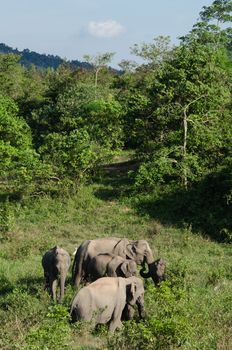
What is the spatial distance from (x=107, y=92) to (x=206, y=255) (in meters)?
22.6

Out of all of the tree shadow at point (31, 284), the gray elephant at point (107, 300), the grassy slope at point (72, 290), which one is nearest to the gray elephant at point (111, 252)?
the grassy slope at point (72, 290)

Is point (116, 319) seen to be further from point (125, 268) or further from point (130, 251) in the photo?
point (130, 251)

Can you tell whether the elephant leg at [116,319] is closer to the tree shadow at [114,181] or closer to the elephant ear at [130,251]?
the elephant ear at [130,251]

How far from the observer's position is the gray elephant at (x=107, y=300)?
9953 millimetres

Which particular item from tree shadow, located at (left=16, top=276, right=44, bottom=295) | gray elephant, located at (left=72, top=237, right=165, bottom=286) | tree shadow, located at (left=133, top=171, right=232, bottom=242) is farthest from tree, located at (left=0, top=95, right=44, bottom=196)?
gray elephant, located at (left=72, top=237, right=165, bottom=286)

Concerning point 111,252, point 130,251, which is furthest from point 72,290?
point 130,251

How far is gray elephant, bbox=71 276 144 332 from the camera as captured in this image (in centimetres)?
995

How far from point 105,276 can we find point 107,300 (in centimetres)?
225

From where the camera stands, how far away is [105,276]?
1254cm

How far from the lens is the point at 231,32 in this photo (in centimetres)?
4994

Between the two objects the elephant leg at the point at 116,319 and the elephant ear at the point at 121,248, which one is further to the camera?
the elephant ear at the point at 121,248

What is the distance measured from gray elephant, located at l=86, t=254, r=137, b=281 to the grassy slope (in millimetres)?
653

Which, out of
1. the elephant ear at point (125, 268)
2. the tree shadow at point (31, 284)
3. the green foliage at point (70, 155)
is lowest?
the tree shadow at point (31, 284)

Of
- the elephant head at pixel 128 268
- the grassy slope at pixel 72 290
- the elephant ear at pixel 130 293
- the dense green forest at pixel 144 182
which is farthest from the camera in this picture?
the dense green forest at pixel 144 182
